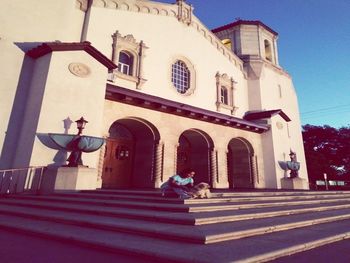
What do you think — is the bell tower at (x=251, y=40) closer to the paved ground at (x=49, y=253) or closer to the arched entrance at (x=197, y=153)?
the arched entrance at (x=197, y=153)

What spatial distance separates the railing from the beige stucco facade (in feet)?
1.00

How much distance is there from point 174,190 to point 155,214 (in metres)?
1.51

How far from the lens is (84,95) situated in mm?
10195

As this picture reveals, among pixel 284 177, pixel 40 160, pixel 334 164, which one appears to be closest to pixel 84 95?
pixel 40 160

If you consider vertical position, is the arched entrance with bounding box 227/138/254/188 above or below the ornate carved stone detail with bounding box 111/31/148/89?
below

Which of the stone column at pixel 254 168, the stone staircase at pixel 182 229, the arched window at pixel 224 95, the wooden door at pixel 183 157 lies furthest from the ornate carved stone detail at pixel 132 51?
the stone column at pixel 254 168

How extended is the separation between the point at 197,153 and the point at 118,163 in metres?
5.28

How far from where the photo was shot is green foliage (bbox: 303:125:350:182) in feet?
101

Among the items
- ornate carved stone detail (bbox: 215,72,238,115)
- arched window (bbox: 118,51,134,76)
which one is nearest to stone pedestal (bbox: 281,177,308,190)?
ornate carved stone detail (bbox: 215,72,238,115)

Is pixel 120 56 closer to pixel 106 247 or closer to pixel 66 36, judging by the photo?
pixel 66 36

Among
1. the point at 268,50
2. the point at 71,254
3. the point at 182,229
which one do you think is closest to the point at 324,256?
the point at 182,229

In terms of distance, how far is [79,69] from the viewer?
34.2 ft

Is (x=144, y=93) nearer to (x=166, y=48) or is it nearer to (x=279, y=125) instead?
(x=166, y=48)

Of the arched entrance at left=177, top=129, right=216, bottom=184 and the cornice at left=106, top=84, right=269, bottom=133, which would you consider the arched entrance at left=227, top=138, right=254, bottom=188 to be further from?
the arched entrance at left=177, top=129, right=216, bottom=184
